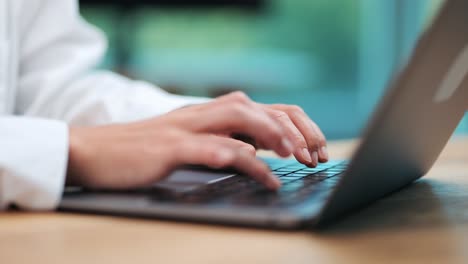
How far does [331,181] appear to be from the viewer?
1.66 ft

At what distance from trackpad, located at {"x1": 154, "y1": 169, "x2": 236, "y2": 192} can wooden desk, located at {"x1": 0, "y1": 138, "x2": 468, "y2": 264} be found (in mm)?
77

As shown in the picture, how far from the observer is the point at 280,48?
397 centimetres

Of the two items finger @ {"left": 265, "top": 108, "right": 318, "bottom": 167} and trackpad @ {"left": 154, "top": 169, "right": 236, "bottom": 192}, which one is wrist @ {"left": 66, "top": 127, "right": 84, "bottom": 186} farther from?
finger @ {"left": 265, "top": 108, "right": 318, "bottom": 167}

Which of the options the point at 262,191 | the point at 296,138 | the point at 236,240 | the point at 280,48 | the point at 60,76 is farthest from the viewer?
the point at 280,48

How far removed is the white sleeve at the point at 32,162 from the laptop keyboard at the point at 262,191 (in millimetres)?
79

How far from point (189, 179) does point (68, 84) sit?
51 centimetres

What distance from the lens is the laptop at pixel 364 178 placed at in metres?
0.33

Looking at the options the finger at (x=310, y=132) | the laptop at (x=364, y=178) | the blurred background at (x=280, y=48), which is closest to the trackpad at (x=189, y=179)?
the laptop at (x=364, y=178)

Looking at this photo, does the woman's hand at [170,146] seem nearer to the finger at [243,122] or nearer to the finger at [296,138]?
the finger at [243,122]

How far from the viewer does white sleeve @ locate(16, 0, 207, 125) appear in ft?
2.96

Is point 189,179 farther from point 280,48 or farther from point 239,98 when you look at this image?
point 280,48

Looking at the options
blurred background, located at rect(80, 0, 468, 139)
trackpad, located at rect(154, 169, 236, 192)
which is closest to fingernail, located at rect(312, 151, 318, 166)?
trackpad, located at rect(154, 169, 236, 192)

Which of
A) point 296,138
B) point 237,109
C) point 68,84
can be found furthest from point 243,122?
point 68,84

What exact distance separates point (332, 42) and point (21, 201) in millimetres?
3684
